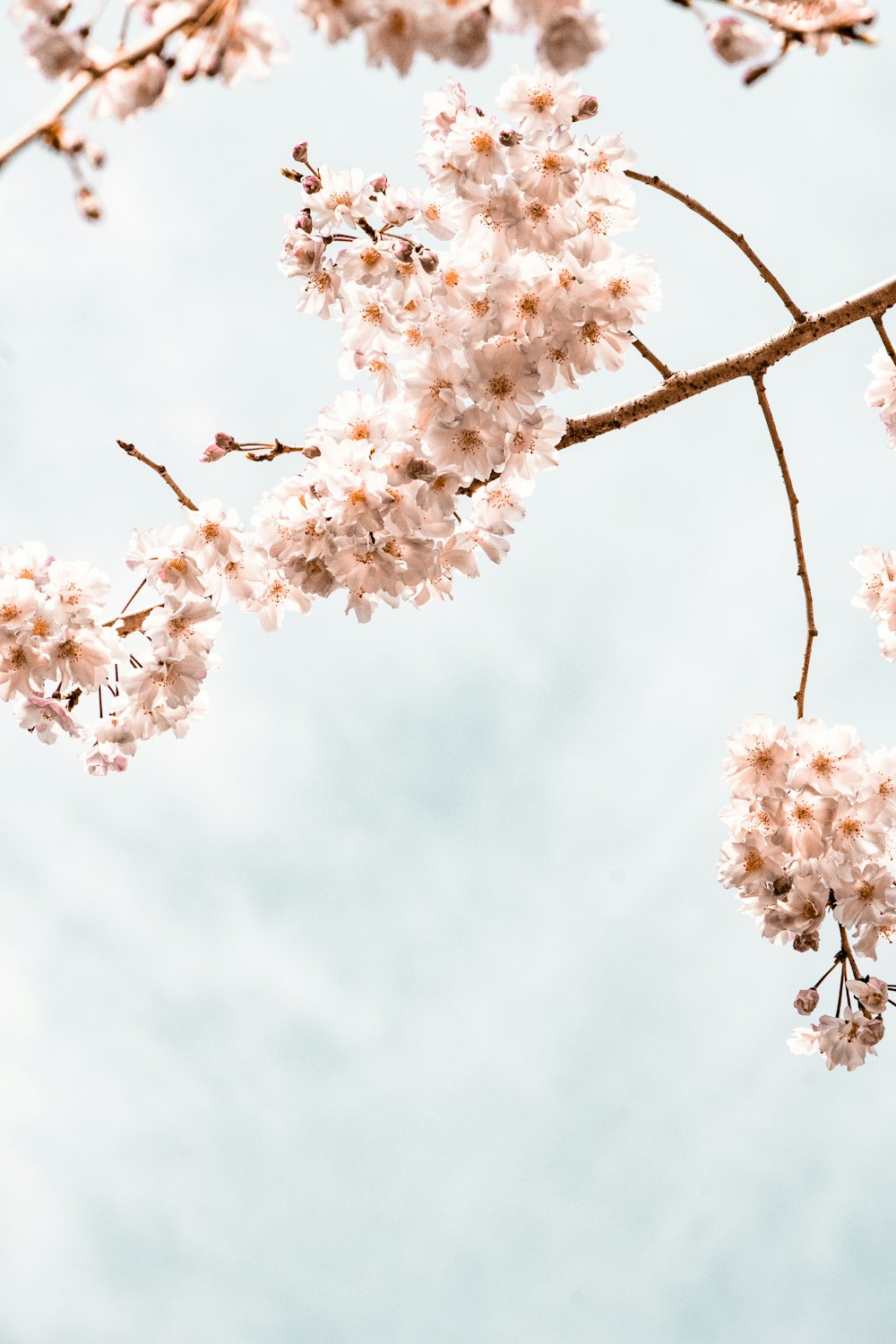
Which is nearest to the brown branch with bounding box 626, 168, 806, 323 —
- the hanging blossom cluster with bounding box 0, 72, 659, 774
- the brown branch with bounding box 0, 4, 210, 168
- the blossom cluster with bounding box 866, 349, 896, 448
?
the hanging blossom cluster with bounding box 0, 72, 659, 774

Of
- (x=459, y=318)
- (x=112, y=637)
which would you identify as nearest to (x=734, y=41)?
(x=459, y=318)

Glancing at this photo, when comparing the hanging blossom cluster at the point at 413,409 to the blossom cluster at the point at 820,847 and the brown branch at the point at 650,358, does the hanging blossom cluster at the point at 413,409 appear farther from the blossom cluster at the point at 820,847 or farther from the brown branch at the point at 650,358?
the blossom cluster at the point at 820,847

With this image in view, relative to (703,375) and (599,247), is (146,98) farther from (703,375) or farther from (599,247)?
(703,375)

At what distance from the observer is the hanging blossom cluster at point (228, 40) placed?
2100mm

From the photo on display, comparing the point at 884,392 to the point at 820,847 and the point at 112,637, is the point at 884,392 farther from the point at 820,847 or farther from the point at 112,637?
the point at 112,637

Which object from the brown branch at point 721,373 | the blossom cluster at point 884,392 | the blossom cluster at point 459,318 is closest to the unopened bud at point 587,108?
the blossom cluster at point 459,318

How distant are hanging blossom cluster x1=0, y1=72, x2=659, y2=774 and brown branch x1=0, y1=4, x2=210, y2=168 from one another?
1.74 metres

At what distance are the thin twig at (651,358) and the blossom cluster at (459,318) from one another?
3.0 inches

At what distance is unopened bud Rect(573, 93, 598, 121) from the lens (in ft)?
12.9

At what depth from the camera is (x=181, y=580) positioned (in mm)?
4082

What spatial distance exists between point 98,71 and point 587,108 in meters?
2.20

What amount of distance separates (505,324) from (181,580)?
1.45 metres

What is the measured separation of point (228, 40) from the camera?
7.37 feet

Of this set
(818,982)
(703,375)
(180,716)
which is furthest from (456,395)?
(818,982)
